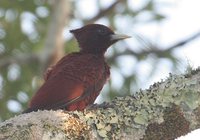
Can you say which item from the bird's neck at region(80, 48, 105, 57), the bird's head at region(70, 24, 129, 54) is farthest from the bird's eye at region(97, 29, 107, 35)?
the bird's neck at region(80, 48, 105, 57)

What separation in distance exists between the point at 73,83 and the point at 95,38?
3.28 feet

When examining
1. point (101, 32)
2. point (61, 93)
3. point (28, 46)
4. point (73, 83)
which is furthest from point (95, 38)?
point (28, 46)

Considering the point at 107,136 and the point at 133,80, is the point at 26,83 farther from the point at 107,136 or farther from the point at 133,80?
the point at 107,136

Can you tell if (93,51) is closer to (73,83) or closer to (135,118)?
(73,83)

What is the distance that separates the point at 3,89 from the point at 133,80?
156cm

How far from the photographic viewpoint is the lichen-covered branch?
2.88 m

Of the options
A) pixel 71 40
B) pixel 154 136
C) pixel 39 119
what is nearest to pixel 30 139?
pixel 39 119

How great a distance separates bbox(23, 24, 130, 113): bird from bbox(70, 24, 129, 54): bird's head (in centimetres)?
11

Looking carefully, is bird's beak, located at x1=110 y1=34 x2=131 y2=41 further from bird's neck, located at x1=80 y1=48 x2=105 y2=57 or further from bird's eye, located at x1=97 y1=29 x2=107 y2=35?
bird's neck, located at x1=80 y1=48 x2=105 y2=57

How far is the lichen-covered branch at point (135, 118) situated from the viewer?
288cm

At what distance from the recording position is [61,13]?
23.9 ft

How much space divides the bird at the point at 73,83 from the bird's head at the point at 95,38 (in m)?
0.11

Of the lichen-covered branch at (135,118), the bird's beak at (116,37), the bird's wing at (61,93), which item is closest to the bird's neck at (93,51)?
the bird's beak at (116,37)

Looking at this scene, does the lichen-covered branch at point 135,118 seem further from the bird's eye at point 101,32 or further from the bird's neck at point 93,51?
A: the bird's eye at point 101,32
